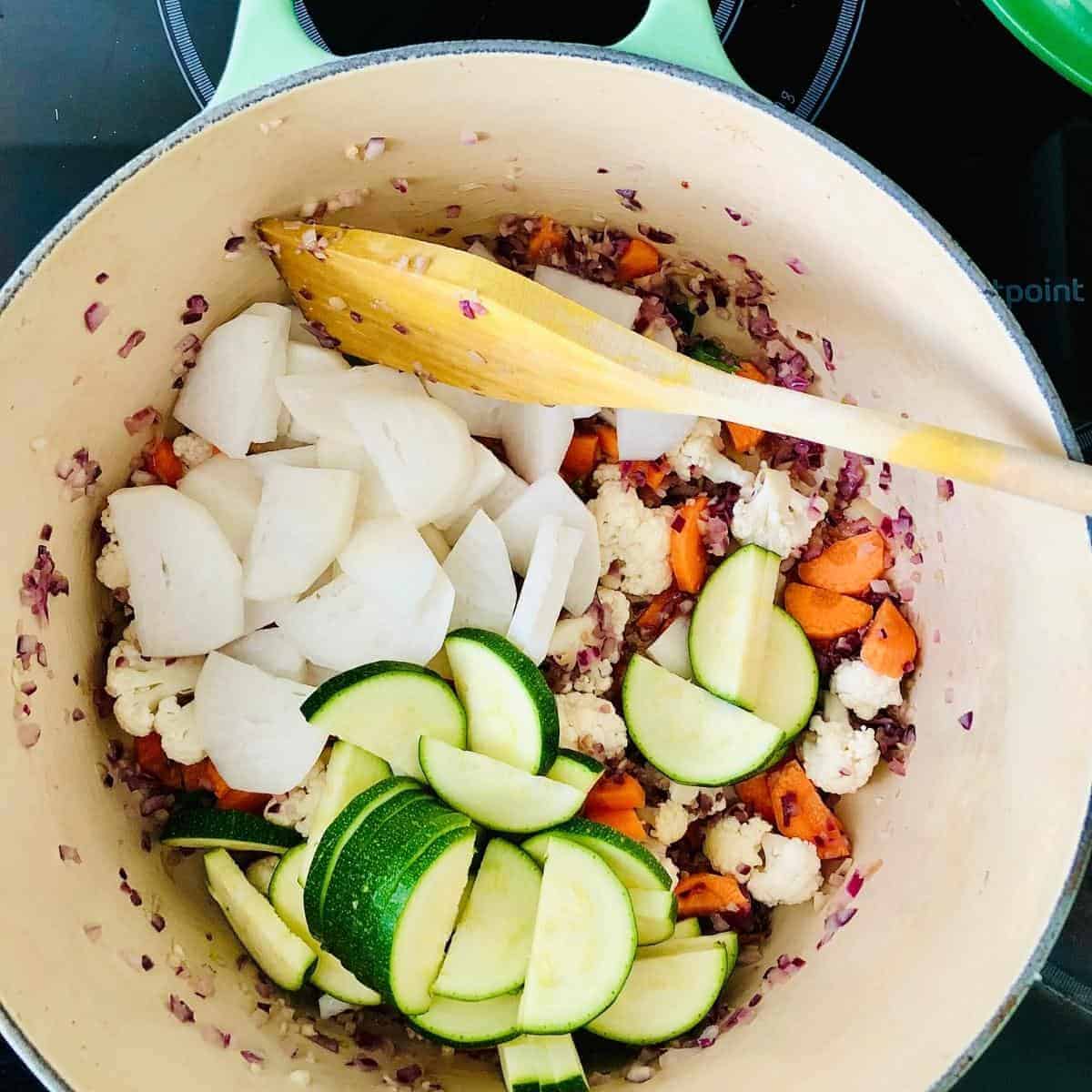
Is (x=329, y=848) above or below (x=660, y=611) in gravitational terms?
below

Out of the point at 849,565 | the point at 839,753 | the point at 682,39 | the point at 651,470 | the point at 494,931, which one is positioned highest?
the point at 682,39

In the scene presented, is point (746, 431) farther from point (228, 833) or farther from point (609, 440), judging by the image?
point (228, 833)

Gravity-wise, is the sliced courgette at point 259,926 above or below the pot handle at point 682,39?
below

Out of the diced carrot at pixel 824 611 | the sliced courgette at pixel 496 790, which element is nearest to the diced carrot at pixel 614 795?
the sliced courgette at pixel 496 790

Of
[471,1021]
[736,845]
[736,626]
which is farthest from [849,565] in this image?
[471,1021]

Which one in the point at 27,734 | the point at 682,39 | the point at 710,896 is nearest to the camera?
the point at 682,39

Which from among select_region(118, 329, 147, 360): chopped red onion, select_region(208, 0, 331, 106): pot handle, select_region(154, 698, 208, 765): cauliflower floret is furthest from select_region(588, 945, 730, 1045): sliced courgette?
select_region(208, 0, 331, 106): pot handle

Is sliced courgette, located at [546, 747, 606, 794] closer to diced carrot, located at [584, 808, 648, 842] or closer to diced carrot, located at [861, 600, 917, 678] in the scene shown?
diced carrot, located at [584, 808, 648, 842]

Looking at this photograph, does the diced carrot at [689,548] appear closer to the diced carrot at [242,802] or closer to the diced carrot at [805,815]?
the diced carrot at [805,815]
